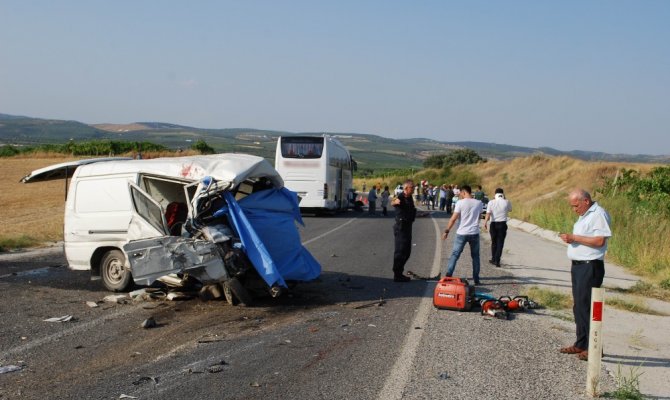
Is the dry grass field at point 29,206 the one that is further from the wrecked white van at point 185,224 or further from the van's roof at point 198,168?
the van's roof at point 198,168

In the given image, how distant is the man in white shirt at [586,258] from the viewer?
771 cm

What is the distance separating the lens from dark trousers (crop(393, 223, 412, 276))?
1306 centimetres

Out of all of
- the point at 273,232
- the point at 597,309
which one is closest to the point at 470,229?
the point at 273,232

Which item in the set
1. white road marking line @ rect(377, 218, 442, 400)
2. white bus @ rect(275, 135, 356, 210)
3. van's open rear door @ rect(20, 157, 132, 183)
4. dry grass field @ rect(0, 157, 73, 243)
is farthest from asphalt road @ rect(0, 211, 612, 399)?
white bus @ rect(275, 135, 356, 210)

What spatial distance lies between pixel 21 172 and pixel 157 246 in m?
49.3

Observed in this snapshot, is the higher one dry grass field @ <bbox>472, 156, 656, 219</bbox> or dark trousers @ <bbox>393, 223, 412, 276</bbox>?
dark trousers @ <bbox>393, 223, 412, 276</bbox>

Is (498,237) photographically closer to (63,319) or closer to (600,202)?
(63,319)

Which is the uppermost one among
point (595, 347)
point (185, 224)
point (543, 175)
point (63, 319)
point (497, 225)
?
point (185, 224)

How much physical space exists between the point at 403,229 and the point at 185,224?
4.66m

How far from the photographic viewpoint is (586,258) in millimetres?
7766

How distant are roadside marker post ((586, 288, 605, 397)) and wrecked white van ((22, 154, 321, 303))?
455 centimetres

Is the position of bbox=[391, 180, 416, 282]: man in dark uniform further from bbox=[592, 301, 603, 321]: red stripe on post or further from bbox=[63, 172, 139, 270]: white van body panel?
bbox=[592, 301, 603, 321]: red stripe on post

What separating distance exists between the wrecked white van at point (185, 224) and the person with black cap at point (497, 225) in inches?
238

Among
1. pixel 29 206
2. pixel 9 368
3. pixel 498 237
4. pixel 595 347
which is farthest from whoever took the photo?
pixel 29 206
